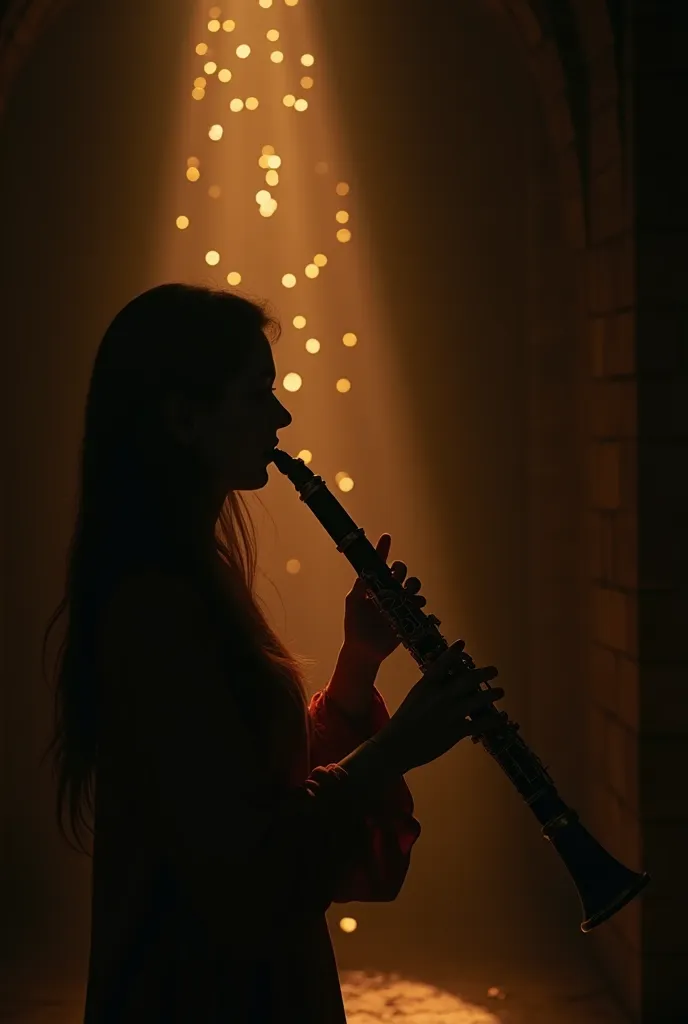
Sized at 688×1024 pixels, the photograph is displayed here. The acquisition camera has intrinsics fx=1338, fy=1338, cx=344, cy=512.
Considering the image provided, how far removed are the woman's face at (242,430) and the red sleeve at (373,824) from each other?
373mm

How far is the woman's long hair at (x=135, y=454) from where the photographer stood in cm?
125

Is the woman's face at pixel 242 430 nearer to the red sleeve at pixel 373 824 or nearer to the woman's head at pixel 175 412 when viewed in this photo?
the woman's head at pixel 175 412

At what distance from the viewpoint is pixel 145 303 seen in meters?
1.26

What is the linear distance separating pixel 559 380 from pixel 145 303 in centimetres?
231

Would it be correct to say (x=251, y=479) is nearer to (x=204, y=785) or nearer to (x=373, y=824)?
(x=204, y=785)

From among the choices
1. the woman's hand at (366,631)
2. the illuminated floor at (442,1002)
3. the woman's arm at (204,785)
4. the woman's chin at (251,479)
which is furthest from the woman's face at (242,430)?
the illuminated floor at (442,1002)

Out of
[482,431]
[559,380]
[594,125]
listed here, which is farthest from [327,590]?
[594,125]

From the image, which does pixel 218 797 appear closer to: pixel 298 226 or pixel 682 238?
pixel 682 238

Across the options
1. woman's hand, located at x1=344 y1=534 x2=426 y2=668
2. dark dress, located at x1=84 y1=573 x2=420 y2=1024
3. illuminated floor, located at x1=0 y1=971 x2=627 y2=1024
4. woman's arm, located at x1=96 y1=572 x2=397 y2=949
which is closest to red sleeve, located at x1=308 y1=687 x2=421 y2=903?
woman's hand, located at x1=344 y1=534 x2=426 y2=668

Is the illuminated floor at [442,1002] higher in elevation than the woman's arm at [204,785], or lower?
lower

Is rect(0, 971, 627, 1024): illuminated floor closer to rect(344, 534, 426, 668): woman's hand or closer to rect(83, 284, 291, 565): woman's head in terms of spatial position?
rect(344, 534, 426, 668): woman's hand

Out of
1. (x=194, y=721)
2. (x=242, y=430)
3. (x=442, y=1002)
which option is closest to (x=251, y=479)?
(x=242, y=430)

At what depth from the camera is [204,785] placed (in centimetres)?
112

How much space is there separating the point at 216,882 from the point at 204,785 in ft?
0.27
